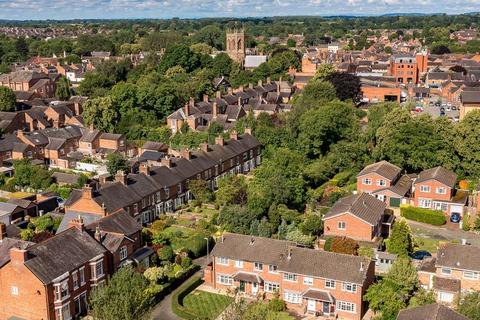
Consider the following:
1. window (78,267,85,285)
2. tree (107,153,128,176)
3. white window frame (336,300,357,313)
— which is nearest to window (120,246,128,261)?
window (78,267,85,285)

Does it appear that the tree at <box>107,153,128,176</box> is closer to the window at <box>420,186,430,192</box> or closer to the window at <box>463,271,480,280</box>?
the window at <box>420,186,430,192</box>

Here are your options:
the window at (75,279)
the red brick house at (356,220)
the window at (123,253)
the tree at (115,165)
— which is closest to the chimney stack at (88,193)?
the window at (123,253)

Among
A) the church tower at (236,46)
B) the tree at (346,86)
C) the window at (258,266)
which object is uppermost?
the church tower at (236,46)

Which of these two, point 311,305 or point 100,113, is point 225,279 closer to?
point 311,305

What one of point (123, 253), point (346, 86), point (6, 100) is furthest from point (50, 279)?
point (346, 86)

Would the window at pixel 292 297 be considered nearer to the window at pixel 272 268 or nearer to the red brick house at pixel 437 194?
the window at pixel 272 268

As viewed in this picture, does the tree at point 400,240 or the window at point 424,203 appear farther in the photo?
the window at point 424,203

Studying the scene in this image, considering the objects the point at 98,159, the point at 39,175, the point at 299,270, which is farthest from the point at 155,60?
the point at 299,270

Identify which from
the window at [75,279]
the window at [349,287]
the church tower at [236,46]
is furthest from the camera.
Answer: the church tower at [236,46]
